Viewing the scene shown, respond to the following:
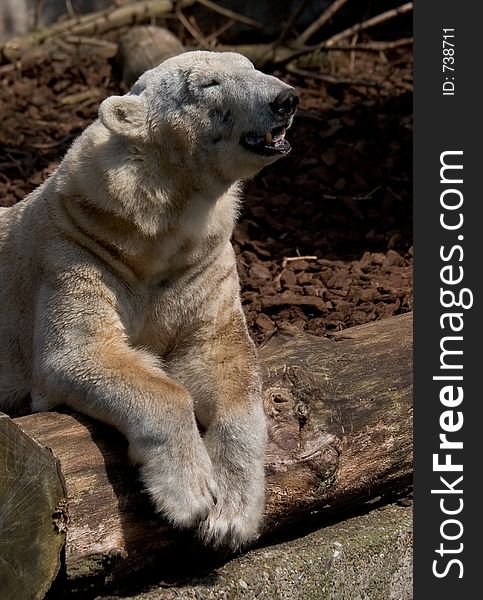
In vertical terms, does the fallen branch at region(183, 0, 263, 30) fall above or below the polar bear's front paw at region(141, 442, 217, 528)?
above

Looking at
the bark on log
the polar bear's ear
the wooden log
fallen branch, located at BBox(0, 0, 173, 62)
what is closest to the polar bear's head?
the polar bear's ear

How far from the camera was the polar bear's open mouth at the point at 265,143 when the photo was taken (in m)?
4.21

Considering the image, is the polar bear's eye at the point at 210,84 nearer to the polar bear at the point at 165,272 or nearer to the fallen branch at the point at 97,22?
the polar bear at the point at 165,272

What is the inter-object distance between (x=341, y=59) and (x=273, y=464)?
6592mm

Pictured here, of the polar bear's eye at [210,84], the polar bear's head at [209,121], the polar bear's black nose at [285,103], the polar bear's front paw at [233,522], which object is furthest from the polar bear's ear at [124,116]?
the polar bear's front paw at [233,522]

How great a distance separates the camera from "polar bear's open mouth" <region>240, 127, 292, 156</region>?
4.21 meters

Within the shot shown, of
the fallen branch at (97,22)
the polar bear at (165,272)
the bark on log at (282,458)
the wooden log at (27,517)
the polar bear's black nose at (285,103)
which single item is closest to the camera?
the wooden log at (27,517)

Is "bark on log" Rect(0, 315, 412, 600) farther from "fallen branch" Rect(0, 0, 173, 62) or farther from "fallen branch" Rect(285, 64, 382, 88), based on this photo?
"fallen branch" Rect(0, 0, 173, 62)

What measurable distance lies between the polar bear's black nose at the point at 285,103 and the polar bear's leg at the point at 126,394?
1063mm

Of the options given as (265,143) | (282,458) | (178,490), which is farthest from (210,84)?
(178,490)

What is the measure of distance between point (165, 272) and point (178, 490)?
109 cm

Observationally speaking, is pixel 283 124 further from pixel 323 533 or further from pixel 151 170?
pixel 323 533

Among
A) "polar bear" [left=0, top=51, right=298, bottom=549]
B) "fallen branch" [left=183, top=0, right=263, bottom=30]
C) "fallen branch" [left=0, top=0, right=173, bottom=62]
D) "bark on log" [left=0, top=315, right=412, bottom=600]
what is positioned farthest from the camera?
"fallen branch" [left=183, top=0, right=263, bottom=30]

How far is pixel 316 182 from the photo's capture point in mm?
7652
